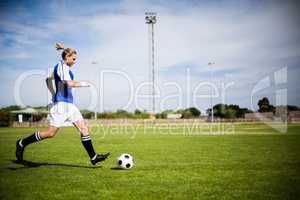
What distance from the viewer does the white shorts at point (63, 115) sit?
6.64 meters

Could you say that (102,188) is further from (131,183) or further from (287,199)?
(287,199)

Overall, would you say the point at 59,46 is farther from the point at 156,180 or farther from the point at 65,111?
the point at 156,180

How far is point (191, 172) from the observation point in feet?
19.9

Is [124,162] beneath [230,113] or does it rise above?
beneath

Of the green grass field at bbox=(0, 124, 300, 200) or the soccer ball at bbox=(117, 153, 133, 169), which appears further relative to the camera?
the soccer ball at bbox=(117, 153, 133, 169)

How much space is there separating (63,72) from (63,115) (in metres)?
0.94

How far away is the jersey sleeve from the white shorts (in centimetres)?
55

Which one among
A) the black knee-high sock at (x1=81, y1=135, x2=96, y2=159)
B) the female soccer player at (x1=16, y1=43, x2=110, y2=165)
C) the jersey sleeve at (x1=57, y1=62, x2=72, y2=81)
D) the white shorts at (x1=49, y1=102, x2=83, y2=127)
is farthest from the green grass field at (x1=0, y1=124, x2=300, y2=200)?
the jersey sleeve at (x1=57, y1=62, x2=72, y2=81)

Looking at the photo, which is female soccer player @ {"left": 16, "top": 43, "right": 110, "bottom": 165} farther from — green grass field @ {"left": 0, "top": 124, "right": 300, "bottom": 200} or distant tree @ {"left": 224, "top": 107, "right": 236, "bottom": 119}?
distant tree @ {"left": 224, "top": 107, "right": 236, "bottom": 119}

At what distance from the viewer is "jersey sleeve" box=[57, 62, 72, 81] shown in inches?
264

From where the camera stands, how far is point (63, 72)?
6734mm

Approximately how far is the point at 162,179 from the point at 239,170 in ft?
6.04

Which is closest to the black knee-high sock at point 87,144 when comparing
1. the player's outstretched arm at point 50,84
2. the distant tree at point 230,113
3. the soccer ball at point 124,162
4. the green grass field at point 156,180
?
the green grass field at point 156,180

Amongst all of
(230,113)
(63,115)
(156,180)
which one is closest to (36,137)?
(63,115)
